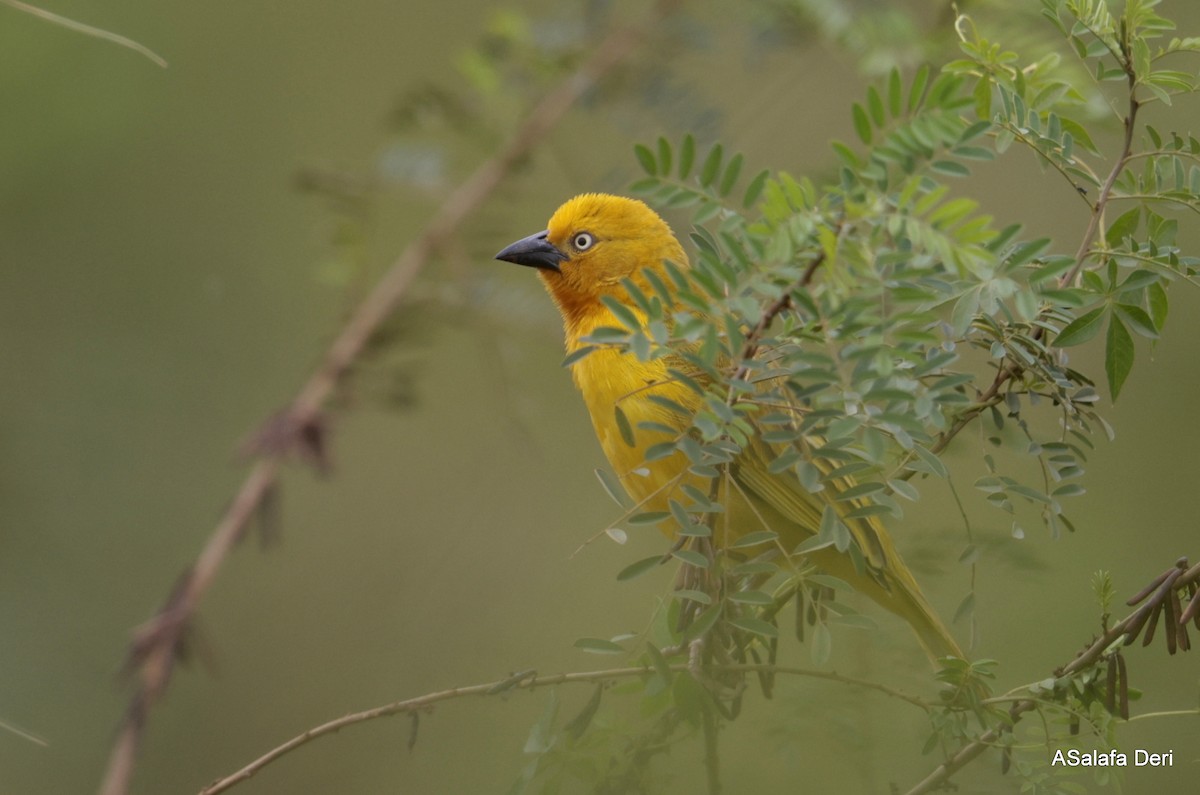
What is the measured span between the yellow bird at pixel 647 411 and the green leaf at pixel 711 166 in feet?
0.81

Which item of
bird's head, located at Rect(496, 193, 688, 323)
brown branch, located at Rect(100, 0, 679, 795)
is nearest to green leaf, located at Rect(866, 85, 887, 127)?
brown branch, located at Rect(100, 0, 679, 795)

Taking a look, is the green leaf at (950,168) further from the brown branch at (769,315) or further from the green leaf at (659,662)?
the green leaf at (659,662)

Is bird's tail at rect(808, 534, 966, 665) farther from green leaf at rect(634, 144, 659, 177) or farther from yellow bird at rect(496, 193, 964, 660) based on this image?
green leaf at rect(634, 144, 659, 177)

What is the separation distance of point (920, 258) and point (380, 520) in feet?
12.6

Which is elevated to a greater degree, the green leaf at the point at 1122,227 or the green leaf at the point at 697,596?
the green leaf at the point at 1122,227

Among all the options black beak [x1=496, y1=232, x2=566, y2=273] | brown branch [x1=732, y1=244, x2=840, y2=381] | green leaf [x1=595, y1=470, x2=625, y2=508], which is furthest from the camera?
black beak [x1=496, y1=232, x2=566, y2=273]

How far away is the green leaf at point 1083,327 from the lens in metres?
1.42

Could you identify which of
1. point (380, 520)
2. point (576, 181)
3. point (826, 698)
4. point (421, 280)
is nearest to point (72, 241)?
point (380, 520)

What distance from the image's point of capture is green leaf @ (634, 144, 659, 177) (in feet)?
4.40

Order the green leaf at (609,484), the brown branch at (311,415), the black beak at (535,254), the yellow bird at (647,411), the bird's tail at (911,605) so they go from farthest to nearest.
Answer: the black beak at (535,254) < the bird's tail at (911,605) < the brown branch at (311,415) < the yellow bird at (647,411) < the green leaf at (609,484)

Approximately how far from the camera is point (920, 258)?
45.6 inches

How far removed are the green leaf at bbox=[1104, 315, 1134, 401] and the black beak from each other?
1642mm

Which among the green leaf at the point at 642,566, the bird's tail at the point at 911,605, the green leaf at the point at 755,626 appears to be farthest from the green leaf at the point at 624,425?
the bird's tail at the point at 911,605

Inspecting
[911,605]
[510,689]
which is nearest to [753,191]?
[510,689]
